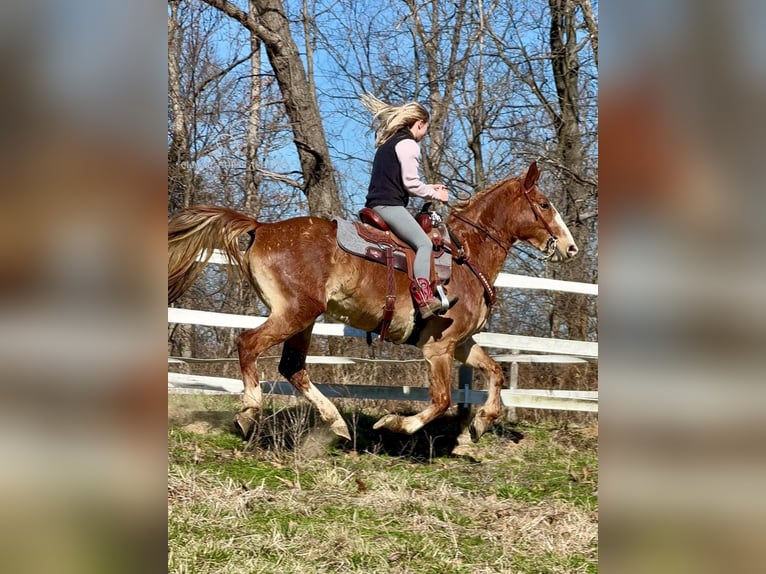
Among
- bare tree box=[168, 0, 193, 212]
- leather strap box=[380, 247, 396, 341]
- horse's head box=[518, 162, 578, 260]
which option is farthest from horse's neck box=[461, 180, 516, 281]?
bare tree box=[168, 0, 193, 212]

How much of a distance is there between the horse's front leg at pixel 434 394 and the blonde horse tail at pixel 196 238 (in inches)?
75.1

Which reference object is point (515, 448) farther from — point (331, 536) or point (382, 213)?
point (331, 536)

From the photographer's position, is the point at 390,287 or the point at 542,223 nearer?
the point at 390,287

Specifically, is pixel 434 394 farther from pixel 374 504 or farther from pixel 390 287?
pixel 374 504

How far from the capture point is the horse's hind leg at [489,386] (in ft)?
22.6

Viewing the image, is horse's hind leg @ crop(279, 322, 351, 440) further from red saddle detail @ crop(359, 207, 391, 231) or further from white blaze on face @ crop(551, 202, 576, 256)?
white blaze on face @ crop(551, 202, 576, 256)

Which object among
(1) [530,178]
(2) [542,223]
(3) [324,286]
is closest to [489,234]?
(2) [542,223]

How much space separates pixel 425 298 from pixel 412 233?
57cm

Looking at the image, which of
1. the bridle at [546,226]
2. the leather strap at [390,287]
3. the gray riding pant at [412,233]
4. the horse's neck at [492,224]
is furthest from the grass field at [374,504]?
the bridle at [546,226]

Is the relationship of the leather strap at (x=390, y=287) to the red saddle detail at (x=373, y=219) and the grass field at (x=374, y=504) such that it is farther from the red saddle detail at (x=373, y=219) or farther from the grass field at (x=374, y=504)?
the grass field at (x=374, y=504)

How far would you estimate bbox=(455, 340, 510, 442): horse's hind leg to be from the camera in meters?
6.90

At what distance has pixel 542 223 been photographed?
7.14 meters

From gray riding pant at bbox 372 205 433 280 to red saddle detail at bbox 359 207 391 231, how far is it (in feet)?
0.12
